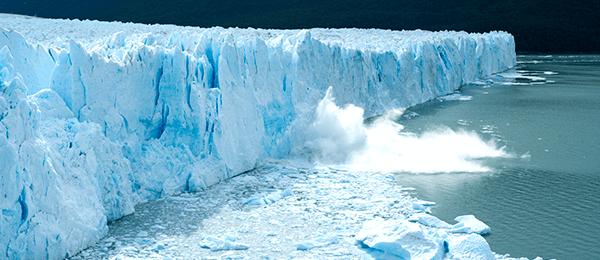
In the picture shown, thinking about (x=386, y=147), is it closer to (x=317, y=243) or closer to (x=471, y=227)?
(x=471, y=227)

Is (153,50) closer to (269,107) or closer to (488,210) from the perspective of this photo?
(269,107)

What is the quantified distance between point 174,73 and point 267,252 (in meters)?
2.82

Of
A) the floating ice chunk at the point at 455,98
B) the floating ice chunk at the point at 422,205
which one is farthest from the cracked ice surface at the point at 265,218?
the floating ice chunk at the point at 455,98

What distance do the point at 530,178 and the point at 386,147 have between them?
2400 mm

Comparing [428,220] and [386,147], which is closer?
[428,220]

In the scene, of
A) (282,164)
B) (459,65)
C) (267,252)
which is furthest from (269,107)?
(459,65)

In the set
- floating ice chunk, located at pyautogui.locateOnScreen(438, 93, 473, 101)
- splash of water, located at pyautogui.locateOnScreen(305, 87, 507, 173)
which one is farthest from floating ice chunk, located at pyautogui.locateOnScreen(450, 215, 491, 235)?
floating ice chunk, located at pyautogui.locateOnScreen(438, 93, 473, 101)

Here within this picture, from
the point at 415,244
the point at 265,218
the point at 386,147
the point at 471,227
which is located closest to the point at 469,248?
the point at 415,244

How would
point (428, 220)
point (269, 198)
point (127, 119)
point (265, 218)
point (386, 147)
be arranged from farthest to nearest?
point (386, 147)
point (269, 198)
point (127, 119)
point (265, 218)
point (428, 220)

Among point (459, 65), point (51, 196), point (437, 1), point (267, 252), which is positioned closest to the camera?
point (51, 196)

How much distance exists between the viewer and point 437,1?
43.6 meters

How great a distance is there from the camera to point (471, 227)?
Answer: 20.0 ft

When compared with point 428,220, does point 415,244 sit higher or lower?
higher

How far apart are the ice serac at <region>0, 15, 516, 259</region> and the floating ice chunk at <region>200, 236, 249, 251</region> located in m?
0.95
